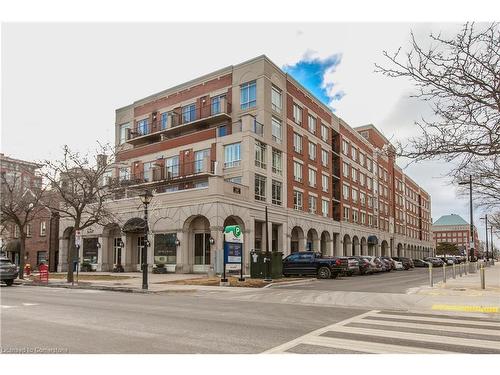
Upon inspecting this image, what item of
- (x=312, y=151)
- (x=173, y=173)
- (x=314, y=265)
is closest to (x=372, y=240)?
(x=312, y=151)

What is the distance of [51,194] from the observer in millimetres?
36000

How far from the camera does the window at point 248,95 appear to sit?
4000cm

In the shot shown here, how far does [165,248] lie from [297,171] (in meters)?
15.8

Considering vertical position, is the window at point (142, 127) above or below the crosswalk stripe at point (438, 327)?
above

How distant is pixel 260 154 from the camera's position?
39438mm

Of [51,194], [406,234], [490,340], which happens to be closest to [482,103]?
[490,340]

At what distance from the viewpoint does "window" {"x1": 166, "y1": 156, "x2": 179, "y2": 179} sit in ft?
137

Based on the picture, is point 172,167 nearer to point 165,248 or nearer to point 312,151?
point 165,248

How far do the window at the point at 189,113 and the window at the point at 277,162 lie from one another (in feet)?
28.4

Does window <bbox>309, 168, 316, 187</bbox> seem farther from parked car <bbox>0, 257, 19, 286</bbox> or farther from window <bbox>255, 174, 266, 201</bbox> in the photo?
parked car <bbox>0, 257, 19, 286</bbox>

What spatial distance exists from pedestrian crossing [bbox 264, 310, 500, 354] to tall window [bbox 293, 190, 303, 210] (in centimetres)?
3352

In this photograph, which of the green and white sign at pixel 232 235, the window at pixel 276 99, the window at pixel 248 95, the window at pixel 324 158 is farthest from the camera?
the window at pixel 324 158

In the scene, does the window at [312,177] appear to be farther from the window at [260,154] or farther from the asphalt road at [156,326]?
the asphalt road at [156,326]

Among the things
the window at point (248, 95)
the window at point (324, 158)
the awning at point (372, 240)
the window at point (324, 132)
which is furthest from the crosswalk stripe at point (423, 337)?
the awning at point (372, 240)
